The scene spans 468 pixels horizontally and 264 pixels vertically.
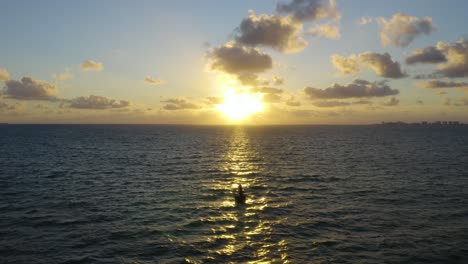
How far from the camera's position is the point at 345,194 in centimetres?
4762

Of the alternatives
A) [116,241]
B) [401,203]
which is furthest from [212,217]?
[401,203]

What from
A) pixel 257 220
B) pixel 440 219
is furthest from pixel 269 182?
pixel 440 219

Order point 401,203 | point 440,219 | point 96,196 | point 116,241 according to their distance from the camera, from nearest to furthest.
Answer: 1. point 116,241
2. point 440,219
3. point 401,203
4. point 96,196

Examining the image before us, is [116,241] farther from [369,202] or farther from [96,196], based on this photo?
[369,202]

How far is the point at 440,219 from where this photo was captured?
35.5m

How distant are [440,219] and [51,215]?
4284 cm

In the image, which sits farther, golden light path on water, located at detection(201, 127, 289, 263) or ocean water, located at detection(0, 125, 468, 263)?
golden light path on water, located at detection(201, 127, 289, 263)

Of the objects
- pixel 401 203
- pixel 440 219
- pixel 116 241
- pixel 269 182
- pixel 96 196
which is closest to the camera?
pixel 116 241

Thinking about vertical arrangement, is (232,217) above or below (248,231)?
above

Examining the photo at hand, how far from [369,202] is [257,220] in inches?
658

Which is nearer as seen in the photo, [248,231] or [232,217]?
[248,231]

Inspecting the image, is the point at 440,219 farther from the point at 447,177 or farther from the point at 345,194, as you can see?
the point at 447,177

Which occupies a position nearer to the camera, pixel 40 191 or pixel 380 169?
pixel 40 191

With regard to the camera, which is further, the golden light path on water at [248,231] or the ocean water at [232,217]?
the golden light path on water at [248,231]
